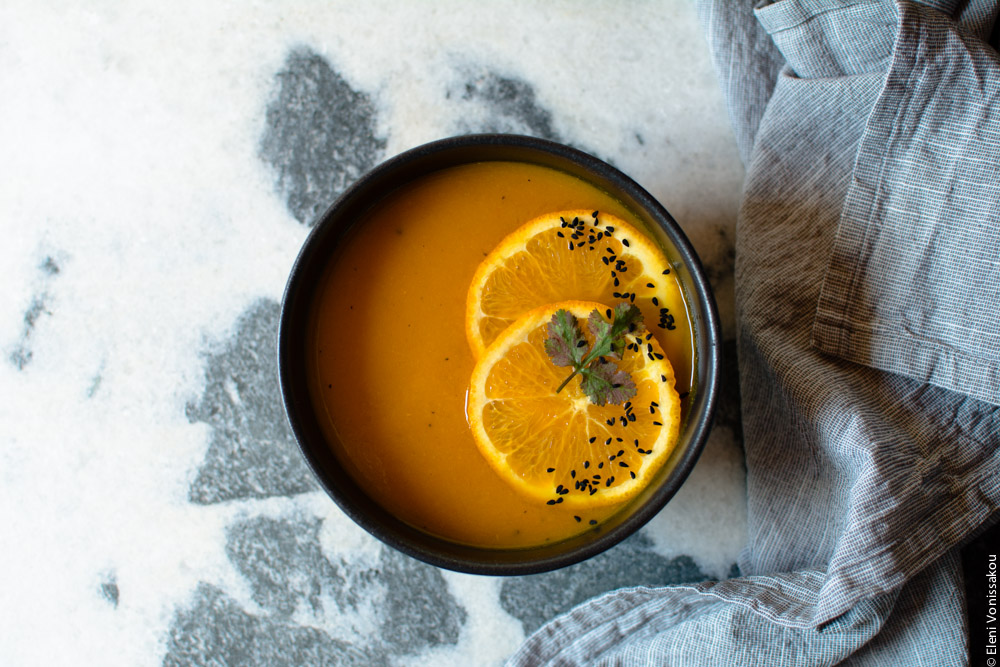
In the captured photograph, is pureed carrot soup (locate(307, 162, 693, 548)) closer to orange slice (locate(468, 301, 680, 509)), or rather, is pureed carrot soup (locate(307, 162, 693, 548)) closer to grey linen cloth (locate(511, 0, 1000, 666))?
orange slice (locate(468, 301, 680, 509))

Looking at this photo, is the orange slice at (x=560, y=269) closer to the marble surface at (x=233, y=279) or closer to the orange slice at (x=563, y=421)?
the orange slice at (x=563, y=421)

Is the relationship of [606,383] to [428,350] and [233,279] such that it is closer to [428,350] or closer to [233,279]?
[428,350]

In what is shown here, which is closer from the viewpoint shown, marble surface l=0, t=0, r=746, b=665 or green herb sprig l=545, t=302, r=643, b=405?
green herb sprig l=545, t=302, r=643, b=405

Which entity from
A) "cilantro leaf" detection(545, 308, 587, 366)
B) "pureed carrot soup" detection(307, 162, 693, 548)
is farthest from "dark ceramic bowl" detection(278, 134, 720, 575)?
"cilantro leaf" detection(545, 308, 587, 366)

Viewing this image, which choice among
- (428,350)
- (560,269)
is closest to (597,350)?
(560,269)

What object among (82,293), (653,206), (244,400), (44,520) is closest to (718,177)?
(653,206)

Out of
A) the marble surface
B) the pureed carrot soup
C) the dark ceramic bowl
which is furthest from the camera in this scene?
the marble surface

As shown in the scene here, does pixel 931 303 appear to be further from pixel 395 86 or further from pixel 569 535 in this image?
pixel 395 86

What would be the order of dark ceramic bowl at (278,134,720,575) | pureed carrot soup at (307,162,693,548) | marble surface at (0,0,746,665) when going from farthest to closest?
marble surface at (0,0,746,665) → pureed carrot soup at (307,162,693,548) → dark ceramic bowl at (278,134,720,575)
